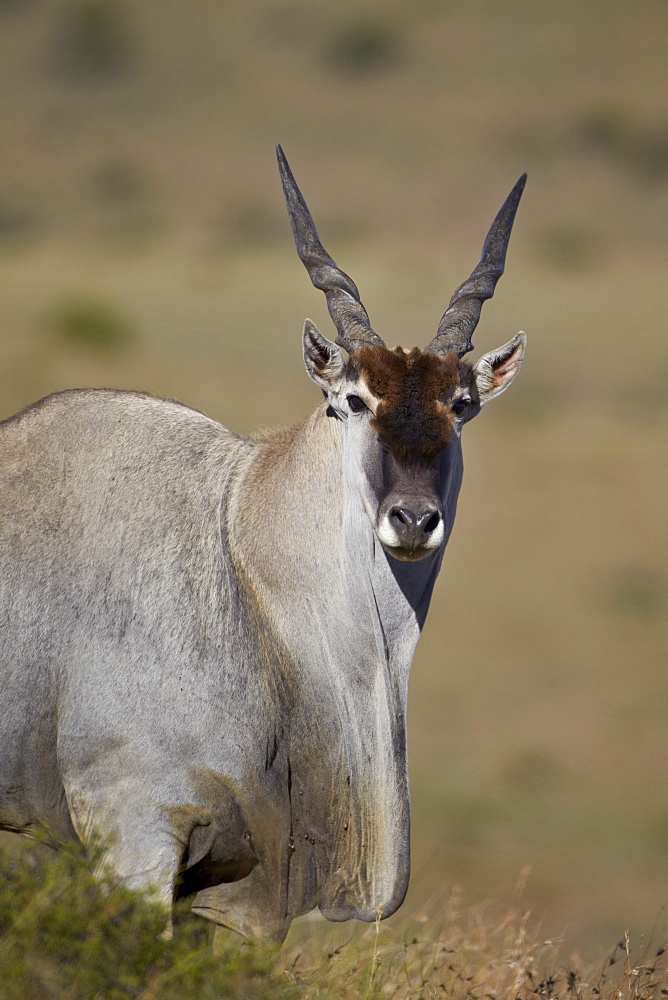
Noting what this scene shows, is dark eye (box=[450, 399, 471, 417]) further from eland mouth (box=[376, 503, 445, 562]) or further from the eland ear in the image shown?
eland mouth (box=[376, 503, 445, 562])

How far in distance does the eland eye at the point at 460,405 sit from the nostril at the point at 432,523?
54 centimetres

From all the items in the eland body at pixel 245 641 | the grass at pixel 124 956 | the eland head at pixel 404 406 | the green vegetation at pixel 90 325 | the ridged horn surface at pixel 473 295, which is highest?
the green vegetation at pixel 90 325

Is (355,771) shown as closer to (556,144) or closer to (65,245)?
(65,245)

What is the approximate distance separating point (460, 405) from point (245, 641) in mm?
1149

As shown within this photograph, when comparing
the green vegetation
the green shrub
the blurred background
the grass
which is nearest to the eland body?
the grass

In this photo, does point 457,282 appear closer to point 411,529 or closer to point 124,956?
point 411,529

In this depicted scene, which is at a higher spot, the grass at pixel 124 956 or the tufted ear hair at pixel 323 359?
the tufted ear hair at pixel 323 359

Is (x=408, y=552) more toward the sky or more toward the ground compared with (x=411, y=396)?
more toward the ground

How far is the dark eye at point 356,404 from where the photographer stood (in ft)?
15.9

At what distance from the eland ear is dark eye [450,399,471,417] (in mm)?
223

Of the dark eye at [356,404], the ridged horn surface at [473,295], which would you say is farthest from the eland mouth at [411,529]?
the ridged horn surface at [473,295]

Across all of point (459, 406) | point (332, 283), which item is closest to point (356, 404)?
point (459, 406)

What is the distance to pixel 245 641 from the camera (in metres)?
4.89

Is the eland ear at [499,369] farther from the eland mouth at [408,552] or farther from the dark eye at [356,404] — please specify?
the eland mouth at [408,552]
